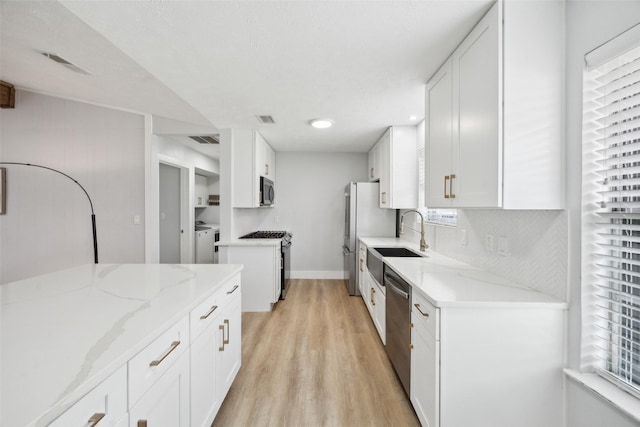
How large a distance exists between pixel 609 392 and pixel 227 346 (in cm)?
192

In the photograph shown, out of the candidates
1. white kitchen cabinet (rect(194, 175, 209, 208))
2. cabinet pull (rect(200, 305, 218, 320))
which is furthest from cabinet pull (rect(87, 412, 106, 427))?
white kitchen cabinet (rect(194, 175, 209, 208))

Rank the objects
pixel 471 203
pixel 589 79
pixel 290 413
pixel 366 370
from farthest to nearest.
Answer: pixel 366 370 < pixel 290 413 < pixel 471 203 < pixel 589 79

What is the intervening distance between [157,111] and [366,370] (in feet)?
12.4

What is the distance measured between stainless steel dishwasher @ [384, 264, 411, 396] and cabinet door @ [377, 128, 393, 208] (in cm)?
140

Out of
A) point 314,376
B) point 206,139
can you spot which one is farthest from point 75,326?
point 206,139

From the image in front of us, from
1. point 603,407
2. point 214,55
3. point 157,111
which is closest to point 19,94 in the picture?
point 157,111

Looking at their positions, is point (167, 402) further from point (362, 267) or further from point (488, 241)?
point (362, 267)

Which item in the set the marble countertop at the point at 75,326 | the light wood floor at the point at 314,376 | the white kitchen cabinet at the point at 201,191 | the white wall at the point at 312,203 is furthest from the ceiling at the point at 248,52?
the white kitchen cabinet at the point at 201,191

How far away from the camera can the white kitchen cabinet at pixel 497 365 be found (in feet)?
4.18

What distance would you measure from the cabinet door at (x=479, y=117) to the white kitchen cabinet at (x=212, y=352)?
1.59 m

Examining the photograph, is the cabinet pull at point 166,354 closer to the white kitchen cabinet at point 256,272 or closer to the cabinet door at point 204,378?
the cabinet door at point 204,378

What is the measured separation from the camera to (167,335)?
105cm

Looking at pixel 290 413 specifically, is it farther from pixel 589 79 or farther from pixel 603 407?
pixel 589 79

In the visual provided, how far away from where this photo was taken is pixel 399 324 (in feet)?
6.20
